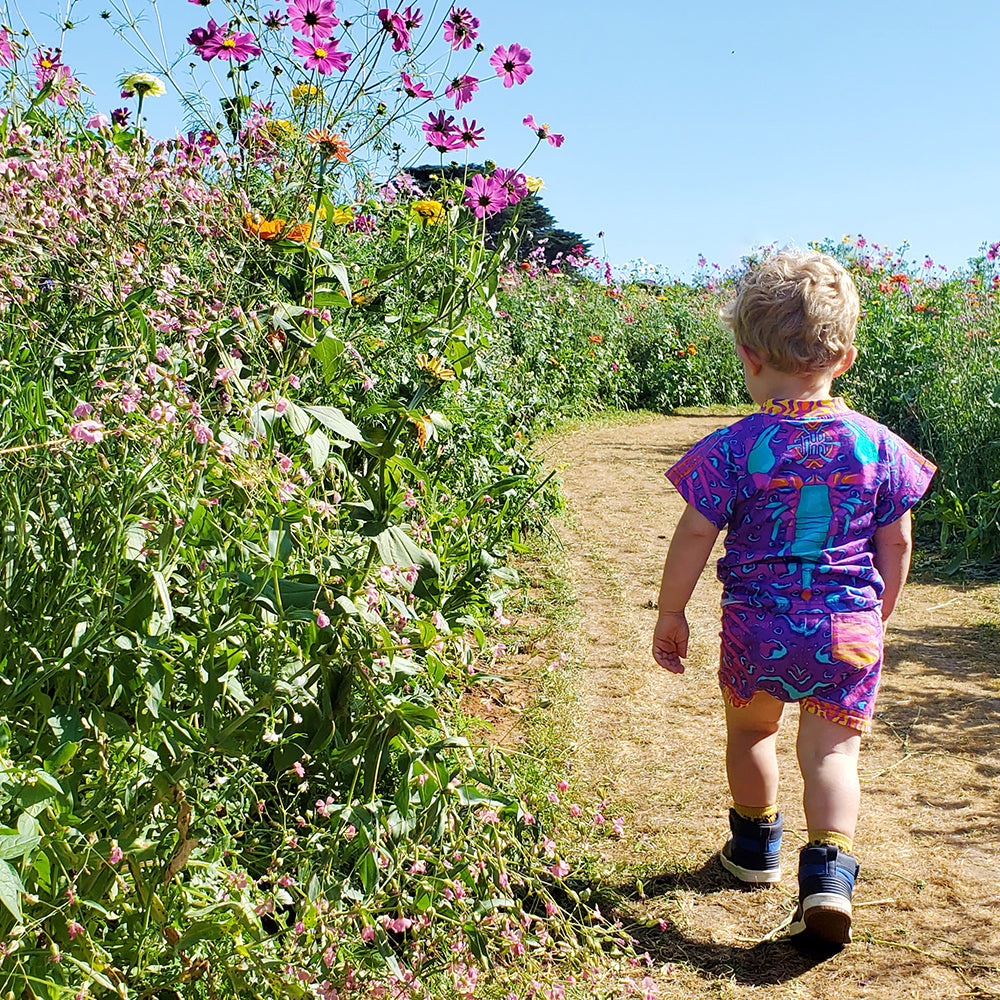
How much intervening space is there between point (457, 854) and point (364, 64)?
1825 mm

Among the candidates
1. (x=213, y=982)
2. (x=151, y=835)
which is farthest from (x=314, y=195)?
(x=213, y=982)

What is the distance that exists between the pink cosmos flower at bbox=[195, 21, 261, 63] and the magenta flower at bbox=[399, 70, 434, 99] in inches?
14.1

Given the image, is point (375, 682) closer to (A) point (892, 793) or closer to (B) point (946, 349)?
(A) point (892, 793)

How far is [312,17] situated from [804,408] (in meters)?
1.44

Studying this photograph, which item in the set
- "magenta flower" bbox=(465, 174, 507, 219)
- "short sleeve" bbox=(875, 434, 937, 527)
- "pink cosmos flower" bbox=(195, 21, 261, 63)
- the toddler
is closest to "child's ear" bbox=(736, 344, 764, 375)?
the toddler

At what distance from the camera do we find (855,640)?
223 cm

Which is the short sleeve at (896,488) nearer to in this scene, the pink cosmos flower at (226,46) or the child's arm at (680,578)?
the child's arm at (680,578)

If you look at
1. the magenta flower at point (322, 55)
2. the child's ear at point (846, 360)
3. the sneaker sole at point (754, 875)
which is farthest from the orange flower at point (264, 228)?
the sneaker sole at point (754, 875)

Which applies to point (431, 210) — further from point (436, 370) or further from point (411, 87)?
point (436, 370)

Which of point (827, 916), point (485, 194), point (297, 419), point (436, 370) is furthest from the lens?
point (485, 194)

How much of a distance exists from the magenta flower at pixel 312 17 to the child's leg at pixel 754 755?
1.82 meters

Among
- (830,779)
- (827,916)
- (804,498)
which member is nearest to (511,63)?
(804,498)

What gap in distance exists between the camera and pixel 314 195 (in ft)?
8.61

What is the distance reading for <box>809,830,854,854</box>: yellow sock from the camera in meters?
2.14
